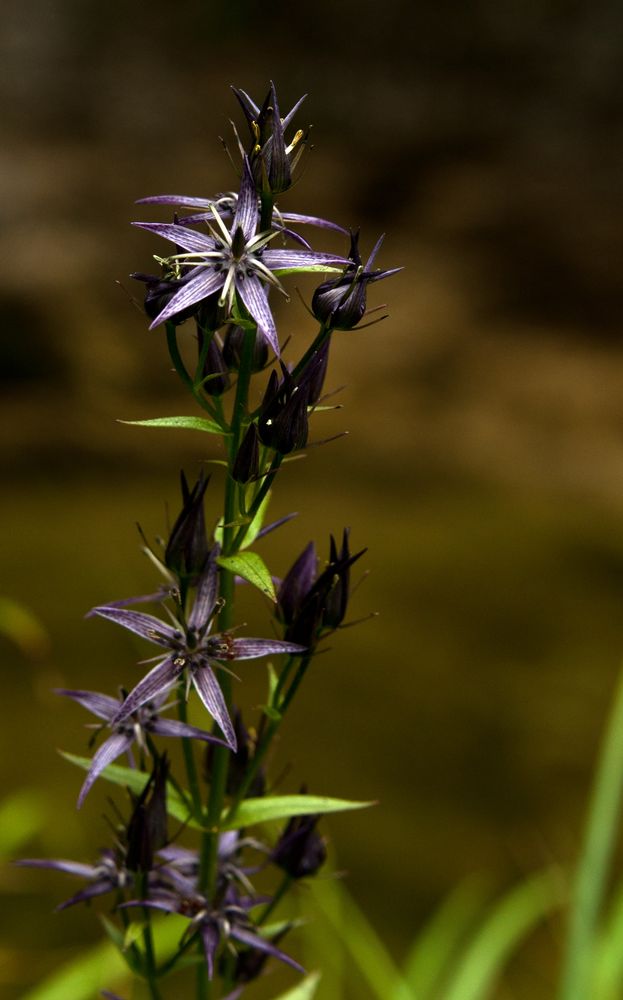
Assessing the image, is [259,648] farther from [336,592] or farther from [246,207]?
[246,207]

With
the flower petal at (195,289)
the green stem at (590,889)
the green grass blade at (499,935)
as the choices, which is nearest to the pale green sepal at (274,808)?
the flower petal at (195,289)

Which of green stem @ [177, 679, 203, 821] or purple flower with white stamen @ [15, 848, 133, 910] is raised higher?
green stem @ [177, 679, 203, 821]

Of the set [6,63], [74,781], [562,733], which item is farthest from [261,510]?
[6,63]

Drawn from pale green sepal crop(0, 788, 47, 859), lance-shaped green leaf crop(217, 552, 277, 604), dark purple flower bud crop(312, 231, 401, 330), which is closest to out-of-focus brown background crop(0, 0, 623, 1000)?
pale green sepal crop(0, 788, 47, 859)

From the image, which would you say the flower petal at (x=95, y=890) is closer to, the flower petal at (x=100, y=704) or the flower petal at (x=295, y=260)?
the flower petal at (x=100, y=704)

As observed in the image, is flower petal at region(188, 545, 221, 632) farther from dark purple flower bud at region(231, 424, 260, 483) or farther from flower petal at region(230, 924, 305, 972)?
flower petal at region(230, 924, 305, 972)
